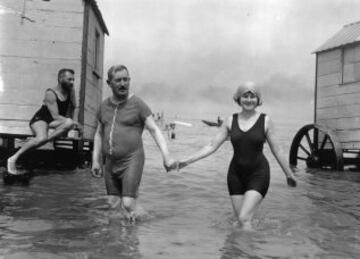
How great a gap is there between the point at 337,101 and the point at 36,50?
32.7 feet

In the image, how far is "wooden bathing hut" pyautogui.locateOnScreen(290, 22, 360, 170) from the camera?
1731cm

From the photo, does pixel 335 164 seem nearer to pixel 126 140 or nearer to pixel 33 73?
pixel 33 73

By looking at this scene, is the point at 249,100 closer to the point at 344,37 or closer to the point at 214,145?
the point at 214,145

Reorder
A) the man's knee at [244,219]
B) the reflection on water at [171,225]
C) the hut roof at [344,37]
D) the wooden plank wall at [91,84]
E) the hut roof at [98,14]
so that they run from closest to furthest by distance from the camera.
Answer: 1. the reflection on water at [171,225]
2. the man's knee at [244,219]
3. the hut roof at [98,14]
4. the wooden plank wall at [91,84]
5. the hut roof at [344,37]

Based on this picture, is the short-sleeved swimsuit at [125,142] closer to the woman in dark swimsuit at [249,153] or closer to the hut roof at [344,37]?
the woman in dark swimsuit at [249,153]

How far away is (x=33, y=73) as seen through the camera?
13344 mm

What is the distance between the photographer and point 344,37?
18.7m

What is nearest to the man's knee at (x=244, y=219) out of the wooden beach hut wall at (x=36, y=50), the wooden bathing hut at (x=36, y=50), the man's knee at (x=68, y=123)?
the man's knee at (x=68, y=123)

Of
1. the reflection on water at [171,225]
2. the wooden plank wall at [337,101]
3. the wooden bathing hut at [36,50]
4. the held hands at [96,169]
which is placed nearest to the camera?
the reflection on water at [171,225]

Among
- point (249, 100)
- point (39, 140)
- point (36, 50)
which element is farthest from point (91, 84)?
point (249, 100)

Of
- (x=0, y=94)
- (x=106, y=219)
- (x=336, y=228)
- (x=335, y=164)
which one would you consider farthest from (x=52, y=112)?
(x=335, y=164)

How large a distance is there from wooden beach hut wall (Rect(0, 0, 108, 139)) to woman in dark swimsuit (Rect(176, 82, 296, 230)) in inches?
297

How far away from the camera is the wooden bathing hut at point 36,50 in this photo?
13.2 m

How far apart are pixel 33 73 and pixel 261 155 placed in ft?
27.2
